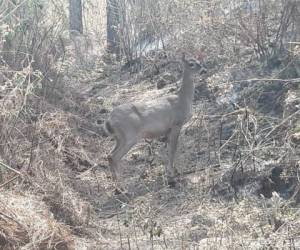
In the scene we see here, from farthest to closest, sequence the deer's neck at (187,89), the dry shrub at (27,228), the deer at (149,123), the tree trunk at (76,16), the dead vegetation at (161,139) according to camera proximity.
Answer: the tree trunk at (76,16), the deer's neck at (187,89), the deer at (149,123), the dead vegetation at (161,139), the dry shrub at (27,228)

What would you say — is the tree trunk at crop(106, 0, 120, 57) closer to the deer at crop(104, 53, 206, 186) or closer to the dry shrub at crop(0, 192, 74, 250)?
the deer at crop(104, 53, 206, 186)

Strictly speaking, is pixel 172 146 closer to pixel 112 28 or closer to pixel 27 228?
pixel 27 228

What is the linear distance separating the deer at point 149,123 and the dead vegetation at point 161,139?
25 centimetres

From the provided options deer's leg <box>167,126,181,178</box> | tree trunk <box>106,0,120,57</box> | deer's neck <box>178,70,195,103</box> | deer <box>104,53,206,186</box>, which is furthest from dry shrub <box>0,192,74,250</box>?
tree trunk <box>106,0,120,57</box>

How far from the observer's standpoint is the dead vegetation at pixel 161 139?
627 centimetres

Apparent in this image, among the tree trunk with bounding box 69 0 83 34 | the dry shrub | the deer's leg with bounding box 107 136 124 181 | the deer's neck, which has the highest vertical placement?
the dry shrub

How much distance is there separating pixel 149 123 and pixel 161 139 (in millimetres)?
1354

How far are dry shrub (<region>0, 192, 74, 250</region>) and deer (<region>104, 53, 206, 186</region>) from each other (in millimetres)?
2667

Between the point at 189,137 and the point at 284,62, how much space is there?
5.94 ft

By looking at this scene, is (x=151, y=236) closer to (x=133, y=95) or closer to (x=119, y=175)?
(x=119, y=175)

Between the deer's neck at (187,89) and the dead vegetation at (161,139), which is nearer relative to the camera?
the dead vegetation at (161,139)

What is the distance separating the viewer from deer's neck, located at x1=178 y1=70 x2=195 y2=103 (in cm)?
1009

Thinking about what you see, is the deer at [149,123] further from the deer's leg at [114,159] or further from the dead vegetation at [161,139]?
the dead vegetation at [161,139]

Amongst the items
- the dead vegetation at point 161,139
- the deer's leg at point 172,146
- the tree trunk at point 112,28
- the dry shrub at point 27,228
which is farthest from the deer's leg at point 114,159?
the tree trunk at point 112,28
